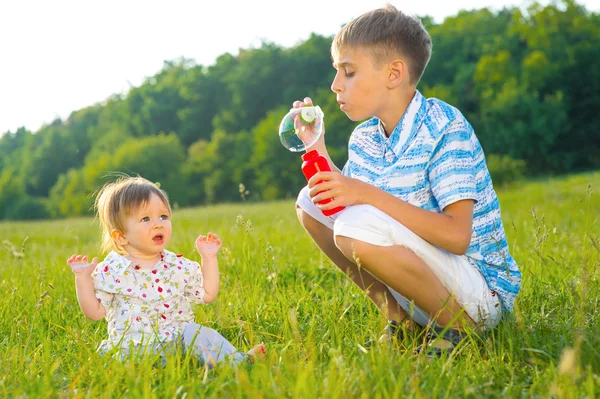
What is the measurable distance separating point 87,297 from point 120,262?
184 millimetres

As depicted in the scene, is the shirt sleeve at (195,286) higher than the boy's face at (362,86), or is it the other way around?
the boy's face at (362,86)

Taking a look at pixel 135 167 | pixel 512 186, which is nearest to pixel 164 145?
pixel 135 167

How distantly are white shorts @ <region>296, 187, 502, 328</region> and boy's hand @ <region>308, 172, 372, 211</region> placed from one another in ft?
0.13

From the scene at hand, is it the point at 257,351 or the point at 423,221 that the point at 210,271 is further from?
the point at 423,221

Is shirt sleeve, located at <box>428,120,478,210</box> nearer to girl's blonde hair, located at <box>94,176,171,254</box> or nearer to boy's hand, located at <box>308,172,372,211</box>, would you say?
boy's hand, located at <box>308,172,372,211</box>

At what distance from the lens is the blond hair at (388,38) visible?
9.16 ft

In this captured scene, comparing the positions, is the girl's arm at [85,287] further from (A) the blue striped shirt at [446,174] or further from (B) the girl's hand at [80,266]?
(A) the blue striped shirt at [446,174]

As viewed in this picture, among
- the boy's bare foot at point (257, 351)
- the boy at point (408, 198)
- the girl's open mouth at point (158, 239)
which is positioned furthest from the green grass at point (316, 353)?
the girl's open mouth at point (158, 239)

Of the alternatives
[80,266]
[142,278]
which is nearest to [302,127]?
[142,278]

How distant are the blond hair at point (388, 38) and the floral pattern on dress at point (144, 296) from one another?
115 centimetres

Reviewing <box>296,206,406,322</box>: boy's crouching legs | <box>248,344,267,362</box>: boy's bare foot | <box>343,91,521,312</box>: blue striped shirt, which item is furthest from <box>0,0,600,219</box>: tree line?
<box>248,344,267,362</box>: boy's bare foot

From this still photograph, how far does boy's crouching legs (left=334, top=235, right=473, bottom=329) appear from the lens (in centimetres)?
243

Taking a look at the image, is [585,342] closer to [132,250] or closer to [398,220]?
[398,220]

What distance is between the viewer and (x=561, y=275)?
3.36m
